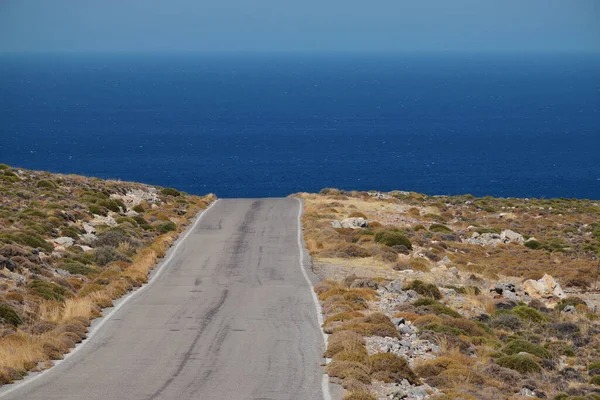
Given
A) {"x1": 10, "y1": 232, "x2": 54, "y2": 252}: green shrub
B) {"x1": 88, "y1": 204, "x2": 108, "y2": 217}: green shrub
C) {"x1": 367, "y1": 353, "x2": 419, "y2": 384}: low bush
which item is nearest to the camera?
{"x1": 367, "y1": 353, "x2": 419, "y2": 384}: low bush

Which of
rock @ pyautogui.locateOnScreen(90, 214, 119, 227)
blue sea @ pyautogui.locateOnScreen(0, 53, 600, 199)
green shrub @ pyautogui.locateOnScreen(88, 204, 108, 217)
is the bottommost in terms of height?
blue sea @ pyautogui.locateOnScreen(0, 53, 600, 199)

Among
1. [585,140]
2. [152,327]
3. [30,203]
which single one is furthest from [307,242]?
[585,140]

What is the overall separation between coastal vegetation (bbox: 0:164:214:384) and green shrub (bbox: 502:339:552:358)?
9.90m

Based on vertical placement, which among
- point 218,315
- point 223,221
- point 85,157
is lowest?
point 85,157

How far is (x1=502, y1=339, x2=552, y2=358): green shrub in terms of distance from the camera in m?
19.1

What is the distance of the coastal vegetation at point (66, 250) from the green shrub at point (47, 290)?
0.09ft

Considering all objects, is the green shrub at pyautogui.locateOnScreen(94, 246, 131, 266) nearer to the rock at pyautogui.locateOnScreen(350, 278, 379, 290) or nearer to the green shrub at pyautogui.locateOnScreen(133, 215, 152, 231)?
the green shrub at pyautogui.locateOnScreen(133, 215, 152, 231)

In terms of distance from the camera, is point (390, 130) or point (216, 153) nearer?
point (216, 153)

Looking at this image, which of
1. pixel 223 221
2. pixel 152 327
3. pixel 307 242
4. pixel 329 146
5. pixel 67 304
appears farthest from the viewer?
pixel 329 146

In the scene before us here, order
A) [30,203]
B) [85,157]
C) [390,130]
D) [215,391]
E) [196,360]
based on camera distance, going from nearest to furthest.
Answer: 1. [215,391]
2. [196,360]
3. [30,203]
4. [85,157]
5. [390,130]

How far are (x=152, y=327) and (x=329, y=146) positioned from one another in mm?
134480

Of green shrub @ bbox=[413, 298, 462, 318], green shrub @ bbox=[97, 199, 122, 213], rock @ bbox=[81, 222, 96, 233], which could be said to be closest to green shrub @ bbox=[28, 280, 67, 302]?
green shrub @ bbox=[413, 298, 462, 318]

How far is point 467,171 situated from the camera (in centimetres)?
12606

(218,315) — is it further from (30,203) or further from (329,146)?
(329,146)
